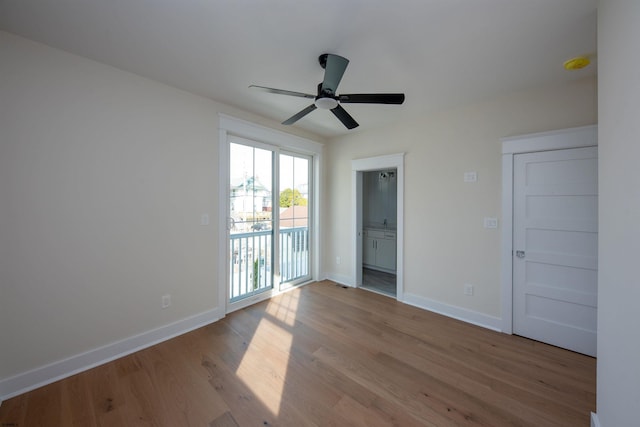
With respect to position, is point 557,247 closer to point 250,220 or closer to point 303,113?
point 303,113

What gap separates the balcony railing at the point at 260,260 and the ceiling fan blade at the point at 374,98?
2.27 meters

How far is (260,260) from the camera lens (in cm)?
354

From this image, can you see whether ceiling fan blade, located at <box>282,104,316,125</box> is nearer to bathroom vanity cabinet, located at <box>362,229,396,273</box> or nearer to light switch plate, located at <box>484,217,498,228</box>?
light switch plate, located at <box>484,217,498,228</box>

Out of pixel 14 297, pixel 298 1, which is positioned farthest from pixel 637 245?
pixel 14 297

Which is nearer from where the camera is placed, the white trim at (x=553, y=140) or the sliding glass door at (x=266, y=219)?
the white trim at (x=553, y=140)

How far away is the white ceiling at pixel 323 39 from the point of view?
148cm

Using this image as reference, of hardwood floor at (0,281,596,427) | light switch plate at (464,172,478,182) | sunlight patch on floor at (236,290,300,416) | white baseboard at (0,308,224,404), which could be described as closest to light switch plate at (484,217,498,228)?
light switch plate at (464,172,478,182)

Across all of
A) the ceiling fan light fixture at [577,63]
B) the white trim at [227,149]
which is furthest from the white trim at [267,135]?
the ceiling fan light fixture at [577,63]

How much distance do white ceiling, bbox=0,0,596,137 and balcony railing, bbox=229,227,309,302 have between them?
1.98 m

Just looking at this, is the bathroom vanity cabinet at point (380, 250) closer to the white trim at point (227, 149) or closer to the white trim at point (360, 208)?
the white trim at point (360, 208)

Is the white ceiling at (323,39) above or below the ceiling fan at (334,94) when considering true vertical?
above

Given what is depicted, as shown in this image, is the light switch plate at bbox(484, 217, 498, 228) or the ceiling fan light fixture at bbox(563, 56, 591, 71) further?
the light switch plate at bbox(484, 217, 498, 228)

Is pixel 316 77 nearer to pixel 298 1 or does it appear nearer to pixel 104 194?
pixel 298 1

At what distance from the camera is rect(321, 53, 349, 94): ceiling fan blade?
160 centimetres
